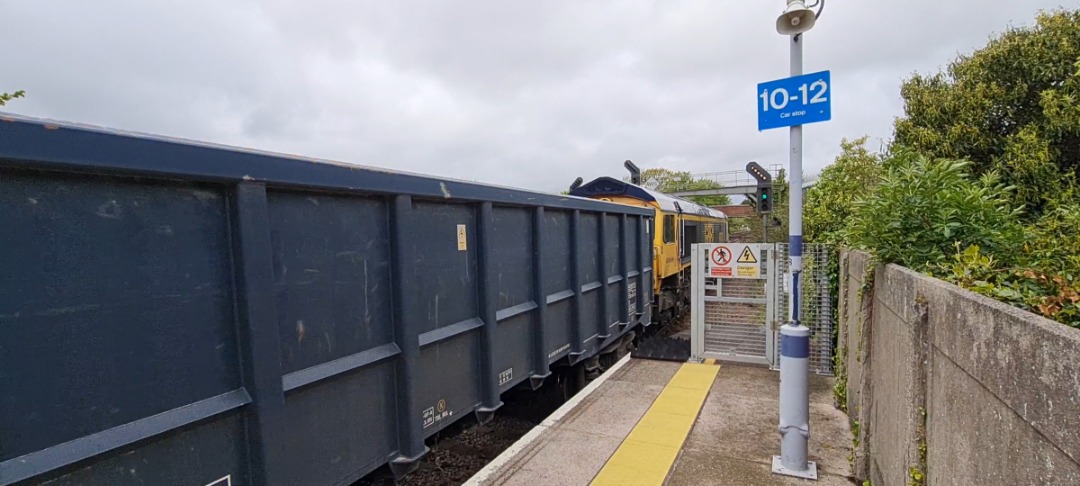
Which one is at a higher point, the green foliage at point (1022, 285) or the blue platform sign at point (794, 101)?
the blue platform sign at point (794, 101)

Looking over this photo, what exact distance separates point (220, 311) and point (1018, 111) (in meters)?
13.5

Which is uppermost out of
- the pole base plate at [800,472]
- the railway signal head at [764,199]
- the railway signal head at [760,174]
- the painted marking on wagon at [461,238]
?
the railway signal head at [760,174]

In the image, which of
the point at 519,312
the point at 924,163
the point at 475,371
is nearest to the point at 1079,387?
the point at 924,163

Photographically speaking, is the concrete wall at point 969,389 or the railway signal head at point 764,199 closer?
the concrete wall at point 969,389

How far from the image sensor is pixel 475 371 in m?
4.07

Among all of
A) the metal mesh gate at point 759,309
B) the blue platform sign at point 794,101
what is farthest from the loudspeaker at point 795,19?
the metal mesh gate at point 759,309

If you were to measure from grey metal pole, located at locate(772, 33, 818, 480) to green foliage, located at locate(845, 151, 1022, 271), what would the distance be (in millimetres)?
644

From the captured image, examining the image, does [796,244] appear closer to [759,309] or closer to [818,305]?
[818,305]

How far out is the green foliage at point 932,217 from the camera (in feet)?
9.76

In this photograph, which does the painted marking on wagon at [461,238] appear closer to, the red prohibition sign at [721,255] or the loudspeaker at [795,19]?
the loudspeaker at [795,19]

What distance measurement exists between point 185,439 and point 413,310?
4.49 ft

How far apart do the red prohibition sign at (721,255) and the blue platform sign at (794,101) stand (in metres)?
3.52

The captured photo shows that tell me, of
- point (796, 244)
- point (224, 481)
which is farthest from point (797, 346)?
point (224, 481)

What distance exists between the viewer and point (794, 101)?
13.7ft
